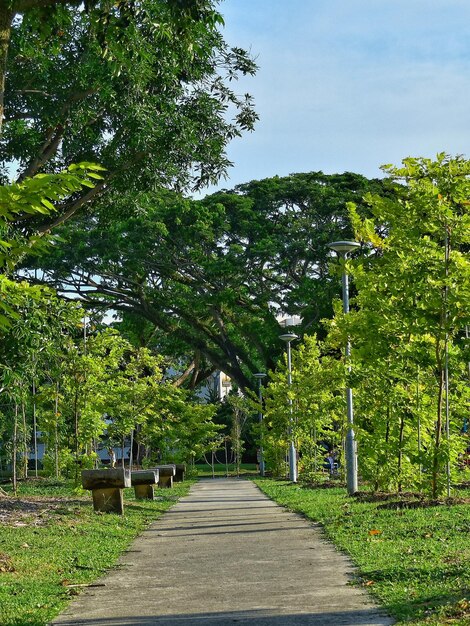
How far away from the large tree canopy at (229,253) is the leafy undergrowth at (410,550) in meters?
21.7

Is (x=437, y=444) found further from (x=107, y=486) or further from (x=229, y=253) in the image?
(x=229, y=253)

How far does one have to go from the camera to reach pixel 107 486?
17.4 meters

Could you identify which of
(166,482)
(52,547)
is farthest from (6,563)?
Result: (166,482)

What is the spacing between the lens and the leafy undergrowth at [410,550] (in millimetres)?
7176

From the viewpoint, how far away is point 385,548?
34.8 ft

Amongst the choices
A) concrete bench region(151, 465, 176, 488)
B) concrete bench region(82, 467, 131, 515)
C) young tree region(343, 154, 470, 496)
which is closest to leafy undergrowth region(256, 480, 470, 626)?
young tree region(343, 154, 470, 496)

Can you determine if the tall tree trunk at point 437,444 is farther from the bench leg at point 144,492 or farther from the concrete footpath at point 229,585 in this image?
the bench leg at point 144,492

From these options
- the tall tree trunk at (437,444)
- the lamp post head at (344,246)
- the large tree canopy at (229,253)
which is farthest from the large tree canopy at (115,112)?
the large tree canopy at (229,253)

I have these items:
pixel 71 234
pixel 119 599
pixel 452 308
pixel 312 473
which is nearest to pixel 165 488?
pixel 312 473

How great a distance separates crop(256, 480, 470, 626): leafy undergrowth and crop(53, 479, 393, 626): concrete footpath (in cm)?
21

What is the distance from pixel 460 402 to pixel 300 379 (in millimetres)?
15416

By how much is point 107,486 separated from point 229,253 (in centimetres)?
2280

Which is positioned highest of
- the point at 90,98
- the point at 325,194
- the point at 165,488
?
the point at 325,194

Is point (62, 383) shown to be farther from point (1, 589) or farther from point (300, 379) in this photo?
point (1, 589)
